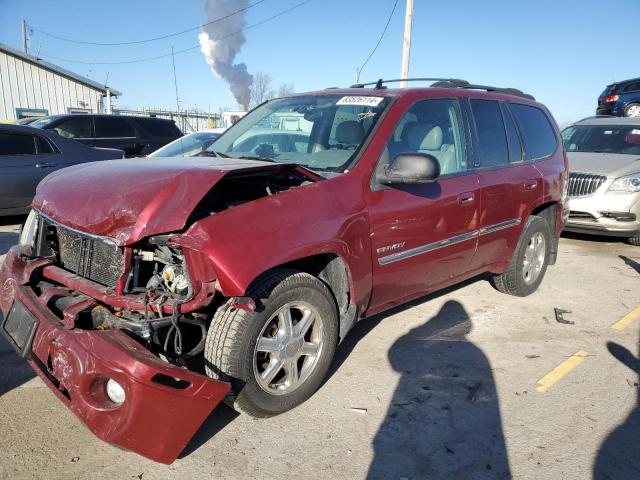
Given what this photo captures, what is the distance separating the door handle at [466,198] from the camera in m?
3.75

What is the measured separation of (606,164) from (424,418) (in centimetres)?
657

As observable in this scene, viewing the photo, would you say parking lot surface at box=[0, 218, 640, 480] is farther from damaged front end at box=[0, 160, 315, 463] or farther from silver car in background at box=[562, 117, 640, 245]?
silver car in background at box=[562, 117, 640, 245]

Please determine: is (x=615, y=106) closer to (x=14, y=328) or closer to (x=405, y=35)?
(x=405, y=35)

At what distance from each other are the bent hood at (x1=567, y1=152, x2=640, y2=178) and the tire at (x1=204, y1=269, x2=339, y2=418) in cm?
640

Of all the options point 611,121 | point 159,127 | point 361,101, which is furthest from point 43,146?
point 611,121

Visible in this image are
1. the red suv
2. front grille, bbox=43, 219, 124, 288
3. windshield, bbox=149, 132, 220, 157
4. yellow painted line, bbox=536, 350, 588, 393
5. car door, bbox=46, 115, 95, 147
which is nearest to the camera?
the red suv

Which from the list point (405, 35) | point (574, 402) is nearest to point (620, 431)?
point (574, 402)

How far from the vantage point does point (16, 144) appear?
7574 millimetres

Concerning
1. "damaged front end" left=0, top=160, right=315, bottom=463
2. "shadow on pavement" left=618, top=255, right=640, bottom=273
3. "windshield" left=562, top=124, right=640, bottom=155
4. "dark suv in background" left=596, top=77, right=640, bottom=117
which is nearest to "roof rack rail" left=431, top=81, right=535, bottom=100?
"damaged front end" left=0, top=160, right=315, bottom=463

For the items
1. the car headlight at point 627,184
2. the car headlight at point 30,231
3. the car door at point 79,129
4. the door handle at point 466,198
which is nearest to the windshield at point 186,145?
the car door at point 79,129

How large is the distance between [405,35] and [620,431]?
13.3 metres

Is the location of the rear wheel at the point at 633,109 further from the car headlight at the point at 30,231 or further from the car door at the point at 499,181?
the car headlight at the point at 30,231

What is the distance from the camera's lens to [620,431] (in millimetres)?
2883

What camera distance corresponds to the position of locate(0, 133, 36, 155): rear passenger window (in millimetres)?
7473
